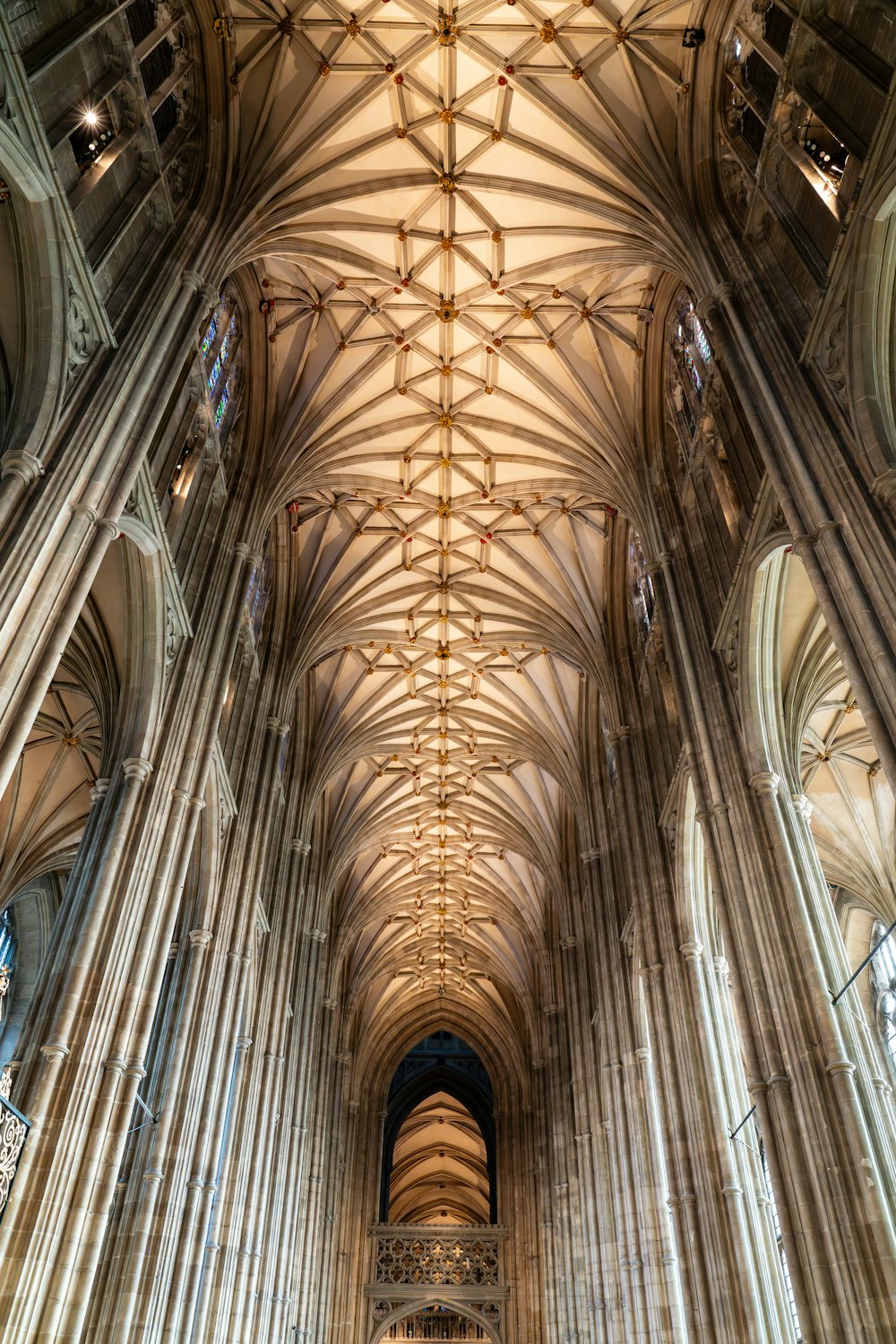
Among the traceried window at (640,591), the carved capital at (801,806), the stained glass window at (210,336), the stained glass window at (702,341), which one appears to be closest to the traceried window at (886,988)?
the carved capital at (801,806)

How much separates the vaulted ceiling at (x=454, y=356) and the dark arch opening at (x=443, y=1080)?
52.3 ft

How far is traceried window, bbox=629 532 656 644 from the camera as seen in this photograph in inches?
822

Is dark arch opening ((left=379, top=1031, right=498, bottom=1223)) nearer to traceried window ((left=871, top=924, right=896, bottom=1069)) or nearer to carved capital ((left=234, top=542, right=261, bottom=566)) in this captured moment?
traceried window ((left=871, top=924, right=896, bottom=1069))

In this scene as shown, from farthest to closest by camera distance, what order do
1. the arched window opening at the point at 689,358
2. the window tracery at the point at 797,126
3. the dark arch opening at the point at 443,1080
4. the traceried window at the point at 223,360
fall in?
the dark arch opening at the point at 443,1080 < the traceried window at the point at 223,360 < the arched window opening at the point at 689,358 < the window tracery at the point at 797,126

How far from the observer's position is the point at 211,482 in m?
17.1

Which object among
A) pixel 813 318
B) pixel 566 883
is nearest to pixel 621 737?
pixel 566 883

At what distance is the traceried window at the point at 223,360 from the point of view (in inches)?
677

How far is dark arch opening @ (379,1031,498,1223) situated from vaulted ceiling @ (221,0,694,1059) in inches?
628

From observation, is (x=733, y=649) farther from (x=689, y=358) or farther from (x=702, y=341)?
(x=689, y=358)

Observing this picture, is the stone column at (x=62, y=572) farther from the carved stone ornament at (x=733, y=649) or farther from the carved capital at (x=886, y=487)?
the carved stone ornament at (x=733, y=649)

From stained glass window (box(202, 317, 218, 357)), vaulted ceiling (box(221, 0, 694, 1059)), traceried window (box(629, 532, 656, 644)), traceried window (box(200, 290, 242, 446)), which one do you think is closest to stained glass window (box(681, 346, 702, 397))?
vaulted ceiling (box(221, 0, 694, 1059))

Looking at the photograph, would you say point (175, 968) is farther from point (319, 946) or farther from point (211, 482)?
point (319, 946)

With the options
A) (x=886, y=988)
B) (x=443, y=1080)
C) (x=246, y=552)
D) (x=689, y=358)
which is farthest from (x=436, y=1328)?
(x=689, y=358)

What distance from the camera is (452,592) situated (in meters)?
25.2
